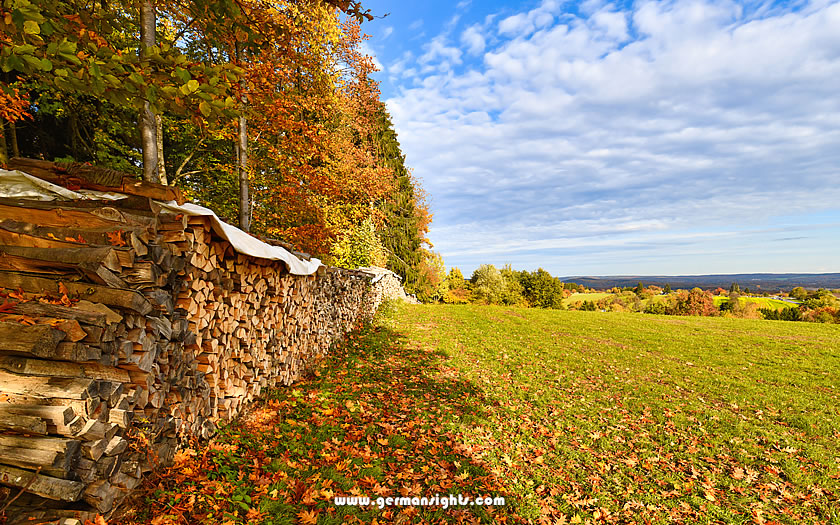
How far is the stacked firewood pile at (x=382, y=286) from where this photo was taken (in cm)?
1359

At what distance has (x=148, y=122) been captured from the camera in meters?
6.56

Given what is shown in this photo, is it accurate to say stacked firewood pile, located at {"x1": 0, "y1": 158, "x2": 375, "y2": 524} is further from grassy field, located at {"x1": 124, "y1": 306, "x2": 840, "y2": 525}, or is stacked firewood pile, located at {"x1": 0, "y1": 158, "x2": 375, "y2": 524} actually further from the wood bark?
grassy field, located at {"x1": 124, "y1": 306, "x2": 840, "y2": 525}

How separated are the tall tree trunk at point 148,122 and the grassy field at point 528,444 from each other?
4.89m

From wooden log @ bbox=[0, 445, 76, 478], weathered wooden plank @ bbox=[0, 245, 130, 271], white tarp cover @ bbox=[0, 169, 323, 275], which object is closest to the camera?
wooden log @ bbox=[0, 445, 76, 478]

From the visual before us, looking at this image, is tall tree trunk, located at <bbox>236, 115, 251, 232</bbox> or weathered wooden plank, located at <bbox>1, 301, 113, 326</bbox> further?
tall tree trunk, located at <bbox>236, 115, 251, 232</bbox>

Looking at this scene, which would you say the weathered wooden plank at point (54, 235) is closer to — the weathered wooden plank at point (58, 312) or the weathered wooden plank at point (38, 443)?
the weathered wooden plank at point (58, 312)

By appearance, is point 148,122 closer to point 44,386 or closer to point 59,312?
point 59,312

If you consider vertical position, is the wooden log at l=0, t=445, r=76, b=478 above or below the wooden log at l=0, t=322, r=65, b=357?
below

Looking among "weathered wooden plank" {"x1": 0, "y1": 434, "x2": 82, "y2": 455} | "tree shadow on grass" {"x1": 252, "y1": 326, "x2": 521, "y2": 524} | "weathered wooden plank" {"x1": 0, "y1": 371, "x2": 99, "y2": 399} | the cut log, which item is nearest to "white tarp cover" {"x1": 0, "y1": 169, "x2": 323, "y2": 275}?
the cut log

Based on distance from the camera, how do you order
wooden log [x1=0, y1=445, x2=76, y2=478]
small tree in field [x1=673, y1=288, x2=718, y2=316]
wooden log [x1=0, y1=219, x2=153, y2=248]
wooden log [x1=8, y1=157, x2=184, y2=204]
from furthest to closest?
small tree in field [x1=673, y1=288, x2=718, y2=316] → wooden log [x1=8, y1=157, x2=184, y2=204] → wooden log [x1=0, y1=219, x2=153, y2=248] → wooden log [x1=0, y1=445, x2=76, y2=478]

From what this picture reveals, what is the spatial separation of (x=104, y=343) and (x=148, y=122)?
5881mm

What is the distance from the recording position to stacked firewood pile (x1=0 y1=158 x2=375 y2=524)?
207 cm

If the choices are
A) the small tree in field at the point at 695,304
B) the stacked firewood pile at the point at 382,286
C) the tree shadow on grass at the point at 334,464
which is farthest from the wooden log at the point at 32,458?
the small tree in field at the point at 695,304

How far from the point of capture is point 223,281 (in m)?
4.12
